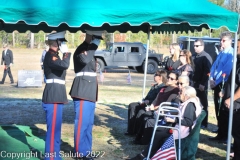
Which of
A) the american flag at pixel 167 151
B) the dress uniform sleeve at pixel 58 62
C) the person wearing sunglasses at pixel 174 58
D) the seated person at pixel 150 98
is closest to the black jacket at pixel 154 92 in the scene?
the seated person at pixel 150 98

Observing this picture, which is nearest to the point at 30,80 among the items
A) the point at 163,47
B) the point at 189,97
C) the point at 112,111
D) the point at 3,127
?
the point at 112,111

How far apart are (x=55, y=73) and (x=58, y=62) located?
23 cm

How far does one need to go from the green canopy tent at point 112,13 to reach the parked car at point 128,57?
19.4 metres

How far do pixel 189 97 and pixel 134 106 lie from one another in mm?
2125

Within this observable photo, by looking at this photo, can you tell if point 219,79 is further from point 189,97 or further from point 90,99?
point 90,99

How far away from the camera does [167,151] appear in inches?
209

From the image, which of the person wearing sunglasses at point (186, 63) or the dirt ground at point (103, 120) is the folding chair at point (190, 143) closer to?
the dirt ground at point (103, 120)

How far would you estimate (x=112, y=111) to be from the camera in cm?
1061

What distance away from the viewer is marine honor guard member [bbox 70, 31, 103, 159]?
231 inches

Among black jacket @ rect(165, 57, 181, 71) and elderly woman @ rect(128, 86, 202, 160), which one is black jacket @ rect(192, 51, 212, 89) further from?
elderly woman @ rect(128, 86, 202, 160)


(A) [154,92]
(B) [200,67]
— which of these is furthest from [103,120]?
(B) [200,67]

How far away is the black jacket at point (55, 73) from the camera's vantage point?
549cm

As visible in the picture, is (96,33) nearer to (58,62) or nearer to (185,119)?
(58,62)

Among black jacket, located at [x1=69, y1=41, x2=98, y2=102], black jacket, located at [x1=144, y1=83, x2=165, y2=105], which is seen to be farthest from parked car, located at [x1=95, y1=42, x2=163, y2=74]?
black jacket, located at [x1=69, y1=41, x2=98, y2=102]
